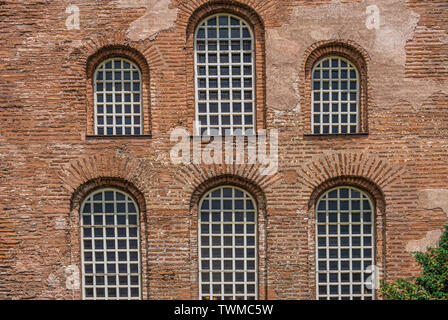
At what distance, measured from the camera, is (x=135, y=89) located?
7980mm

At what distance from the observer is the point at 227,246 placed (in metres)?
7.89

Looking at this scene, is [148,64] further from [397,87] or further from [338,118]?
[397,87]

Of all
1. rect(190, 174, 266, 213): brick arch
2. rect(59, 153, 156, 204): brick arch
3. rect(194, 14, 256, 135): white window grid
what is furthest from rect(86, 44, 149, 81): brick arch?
rect(190, 174, 266, 213): brick arch

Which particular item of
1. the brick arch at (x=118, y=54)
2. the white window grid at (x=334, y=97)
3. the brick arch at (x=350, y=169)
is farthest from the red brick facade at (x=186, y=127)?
the white window grid at (x=334, y=97)

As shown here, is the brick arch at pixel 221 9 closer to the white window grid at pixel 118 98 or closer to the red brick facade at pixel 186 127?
the red brick facade at pixel 186 127

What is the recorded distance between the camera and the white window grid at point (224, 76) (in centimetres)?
791

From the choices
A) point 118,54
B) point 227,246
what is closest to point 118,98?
point 118,54

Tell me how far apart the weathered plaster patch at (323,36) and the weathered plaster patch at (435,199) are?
2289 mm

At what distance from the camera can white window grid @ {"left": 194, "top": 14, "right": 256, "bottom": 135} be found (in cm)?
791

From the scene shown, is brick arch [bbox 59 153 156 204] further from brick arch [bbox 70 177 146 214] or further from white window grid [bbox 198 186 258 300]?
white window grid [bbox 198 186 258 300]

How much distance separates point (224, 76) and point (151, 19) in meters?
1.71

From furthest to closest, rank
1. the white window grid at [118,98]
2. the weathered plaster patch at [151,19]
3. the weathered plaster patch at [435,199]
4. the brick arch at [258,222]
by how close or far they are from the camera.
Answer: the white window grid at [118,98], the brick arch at [258,222], the weathered plaster patch at [151,19], the weathered plaster patch at [435,199]

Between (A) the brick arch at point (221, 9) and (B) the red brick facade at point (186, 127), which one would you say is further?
(A) the brick arch at point (221, 9)

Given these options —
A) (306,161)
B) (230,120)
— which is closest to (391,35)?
(306,161)
